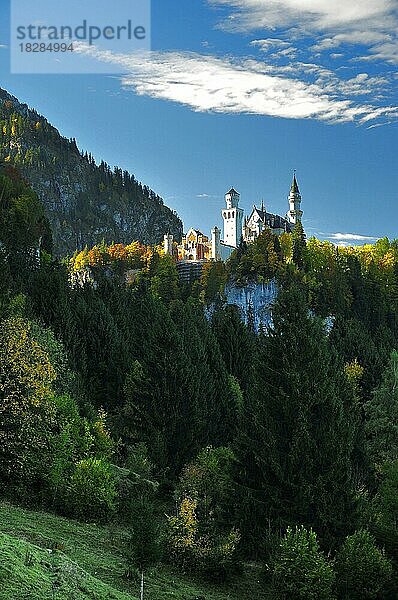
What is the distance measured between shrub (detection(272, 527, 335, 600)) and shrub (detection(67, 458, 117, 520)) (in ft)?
26.1

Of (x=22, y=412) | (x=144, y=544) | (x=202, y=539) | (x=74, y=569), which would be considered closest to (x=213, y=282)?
(x=22, y=412)

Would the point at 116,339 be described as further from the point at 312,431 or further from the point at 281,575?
the point at 281,575

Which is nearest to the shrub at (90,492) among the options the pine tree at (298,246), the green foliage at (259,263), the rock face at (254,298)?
the rock face at (254,298)

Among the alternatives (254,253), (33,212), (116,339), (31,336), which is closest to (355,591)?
(31,336)

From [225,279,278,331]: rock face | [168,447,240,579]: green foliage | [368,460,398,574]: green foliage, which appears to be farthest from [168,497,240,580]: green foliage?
[225,279,278,331]: rock face

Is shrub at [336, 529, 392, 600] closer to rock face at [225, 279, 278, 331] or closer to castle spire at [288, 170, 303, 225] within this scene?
rock face at [225, 279, 278, 331]

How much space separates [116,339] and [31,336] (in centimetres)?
1649

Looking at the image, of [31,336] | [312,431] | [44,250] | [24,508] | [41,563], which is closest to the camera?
[41,563]

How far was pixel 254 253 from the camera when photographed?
105875 millimetres

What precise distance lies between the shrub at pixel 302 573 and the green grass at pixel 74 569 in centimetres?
141

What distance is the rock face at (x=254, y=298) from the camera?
4071 inches

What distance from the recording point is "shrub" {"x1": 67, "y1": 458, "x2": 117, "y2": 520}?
25953 mm

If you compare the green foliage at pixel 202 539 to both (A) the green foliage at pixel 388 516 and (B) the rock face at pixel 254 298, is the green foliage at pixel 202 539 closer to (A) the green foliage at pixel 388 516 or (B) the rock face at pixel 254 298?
(A) the green foliage at pixel 388 516

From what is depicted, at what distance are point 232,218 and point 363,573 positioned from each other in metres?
133
